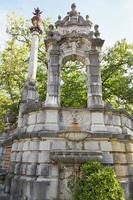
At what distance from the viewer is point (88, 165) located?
7.07 metres

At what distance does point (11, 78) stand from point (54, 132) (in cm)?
1005

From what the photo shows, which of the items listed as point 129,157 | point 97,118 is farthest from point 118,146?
point 97,118

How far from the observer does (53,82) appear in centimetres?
935

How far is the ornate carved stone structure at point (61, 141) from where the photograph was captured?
24.6 feet

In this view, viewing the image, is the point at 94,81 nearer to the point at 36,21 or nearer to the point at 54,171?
the point at 54,171

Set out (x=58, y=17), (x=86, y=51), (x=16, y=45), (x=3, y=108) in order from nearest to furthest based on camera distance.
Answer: (x=86, y=51) → (x=58, y=17) → (x=3, y=108) → (x=16, y=45)

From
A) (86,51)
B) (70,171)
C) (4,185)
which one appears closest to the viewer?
(70,171)

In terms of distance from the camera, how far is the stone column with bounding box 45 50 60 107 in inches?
350

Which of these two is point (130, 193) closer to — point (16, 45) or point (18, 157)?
point (18, 157)

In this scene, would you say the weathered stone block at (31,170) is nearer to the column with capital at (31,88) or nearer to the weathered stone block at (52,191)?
the weathered stone block at (52,191)

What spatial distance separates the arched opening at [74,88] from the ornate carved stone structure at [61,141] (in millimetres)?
6074

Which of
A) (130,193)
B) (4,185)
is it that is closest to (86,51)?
(130,193)

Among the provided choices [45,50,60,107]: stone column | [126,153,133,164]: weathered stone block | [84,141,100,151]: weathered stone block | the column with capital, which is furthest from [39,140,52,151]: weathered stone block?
[126,153,133,164]: weathered stone block

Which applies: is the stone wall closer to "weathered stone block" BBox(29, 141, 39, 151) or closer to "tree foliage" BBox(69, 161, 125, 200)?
"weathered stone block" BBox(29, 141, 39, 151)
